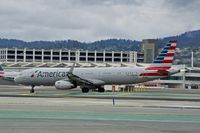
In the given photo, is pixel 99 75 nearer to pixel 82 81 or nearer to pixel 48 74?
pixel 82 81

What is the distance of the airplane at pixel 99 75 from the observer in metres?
55.2

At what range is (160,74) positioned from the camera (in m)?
55.4

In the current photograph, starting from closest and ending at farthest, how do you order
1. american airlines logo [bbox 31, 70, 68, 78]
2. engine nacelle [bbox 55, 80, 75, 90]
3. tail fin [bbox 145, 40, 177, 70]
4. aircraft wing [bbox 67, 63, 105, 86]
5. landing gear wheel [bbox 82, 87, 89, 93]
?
engine nacelle [bbox 55, 80, 75, 90] → aircraft wing [bbox 67, 63, 105, 86] → landing gear wheel [bbox 82, 87, 89, 93] → american airlines logo [bbox 31, 70, 68, 78] → tail fin [bbox 145, 40, 177, 70]

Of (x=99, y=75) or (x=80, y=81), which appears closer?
(x=80, y=81)

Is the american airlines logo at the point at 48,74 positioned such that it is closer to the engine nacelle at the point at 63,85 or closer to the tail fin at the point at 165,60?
the engine nacelle at the point at 63,85

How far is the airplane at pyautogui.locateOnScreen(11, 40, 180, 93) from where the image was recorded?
181 feet

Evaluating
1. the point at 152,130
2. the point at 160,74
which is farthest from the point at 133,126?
the point at 160,74

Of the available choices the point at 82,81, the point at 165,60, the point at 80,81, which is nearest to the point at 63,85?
the point at 80,81

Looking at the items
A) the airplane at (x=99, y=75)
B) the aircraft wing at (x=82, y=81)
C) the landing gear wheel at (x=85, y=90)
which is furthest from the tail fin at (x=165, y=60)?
the landing gear wheel at (x=85, y=90)

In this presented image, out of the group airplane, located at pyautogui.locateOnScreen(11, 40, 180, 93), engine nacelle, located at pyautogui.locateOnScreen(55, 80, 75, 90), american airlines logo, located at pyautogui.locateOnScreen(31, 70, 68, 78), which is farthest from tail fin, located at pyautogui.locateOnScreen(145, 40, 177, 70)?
american airlines logo, located at pyautogui.locateOnScreen(31, 70, 68, 78)

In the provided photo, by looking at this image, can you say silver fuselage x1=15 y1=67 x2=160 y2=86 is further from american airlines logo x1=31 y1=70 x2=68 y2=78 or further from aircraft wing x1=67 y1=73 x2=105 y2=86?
aircraft wing x1=67 y1=73 x2=105 y2=86

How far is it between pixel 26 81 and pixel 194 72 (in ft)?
213

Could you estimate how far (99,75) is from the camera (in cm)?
5662

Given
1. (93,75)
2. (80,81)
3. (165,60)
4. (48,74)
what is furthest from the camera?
(165,60)
